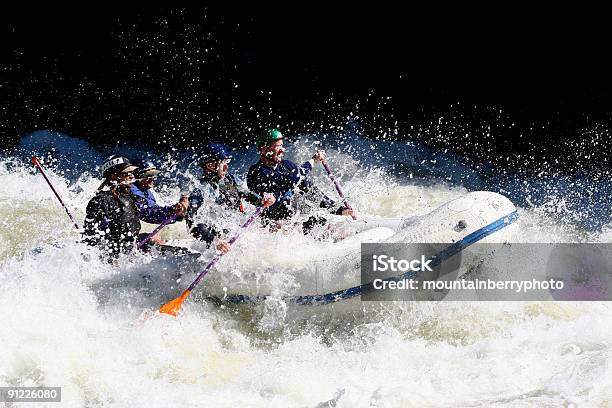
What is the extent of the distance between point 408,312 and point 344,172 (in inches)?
168

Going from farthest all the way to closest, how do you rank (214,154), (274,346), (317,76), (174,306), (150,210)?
(317,76) < (150,210) < (214,154) < (274,346) < (174,306)

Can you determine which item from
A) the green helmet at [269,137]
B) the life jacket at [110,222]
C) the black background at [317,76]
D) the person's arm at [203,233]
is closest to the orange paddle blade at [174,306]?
the person's arm at [203,233]

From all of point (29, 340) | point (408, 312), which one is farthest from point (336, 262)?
point (29, 340)

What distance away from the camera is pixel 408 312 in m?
5.29

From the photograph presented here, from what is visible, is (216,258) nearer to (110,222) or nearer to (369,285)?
(110,222)

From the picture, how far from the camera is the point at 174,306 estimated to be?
5168 millimetres

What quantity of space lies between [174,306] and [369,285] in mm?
1601

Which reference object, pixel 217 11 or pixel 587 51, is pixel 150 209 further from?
pixel 587 51

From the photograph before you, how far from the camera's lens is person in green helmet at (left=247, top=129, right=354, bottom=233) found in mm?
5961

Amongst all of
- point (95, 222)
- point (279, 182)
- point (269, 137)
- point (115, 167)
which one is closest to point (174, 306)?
point (95, 222)

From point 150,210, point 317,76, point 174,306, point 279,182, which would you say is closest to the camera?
point 174,306

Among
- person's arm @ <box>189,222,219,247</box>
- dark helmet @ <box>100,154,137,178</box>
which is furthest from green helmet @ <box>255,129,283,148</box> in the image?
dark helmet @ <box>100,154,137,178</box>

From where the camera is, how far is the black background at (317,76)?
8.86 m

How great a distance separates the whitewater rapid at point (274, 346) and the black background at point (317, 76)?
335 centimetres
